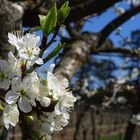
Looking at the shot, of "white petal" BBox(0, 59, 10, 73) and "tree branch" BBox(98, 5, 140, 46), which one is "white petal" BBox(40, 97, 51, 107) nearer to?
"white petal" BBox(0, 59, 10, 73)

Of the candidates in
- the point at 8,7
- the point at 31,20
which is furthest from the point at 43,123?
the point at 31,20

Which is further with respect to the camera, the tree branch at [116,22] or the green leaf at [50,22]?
the tree branch at [116,22]

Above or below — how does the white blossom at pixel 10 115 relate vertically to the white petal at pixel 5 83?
below

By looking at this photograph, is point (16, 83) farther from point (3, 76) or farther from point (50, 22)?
point (50, 22)

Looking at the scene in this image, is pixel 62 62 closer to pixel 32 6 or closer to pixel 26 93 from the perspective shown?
pixel 32 6

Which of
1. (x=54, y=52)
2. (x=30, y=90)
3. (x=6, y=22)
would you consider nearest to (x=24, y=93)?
(x=30, y=90)

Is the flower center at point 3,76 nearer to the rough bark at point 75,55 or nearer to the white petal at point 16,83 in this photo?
the white petal at point 16,83

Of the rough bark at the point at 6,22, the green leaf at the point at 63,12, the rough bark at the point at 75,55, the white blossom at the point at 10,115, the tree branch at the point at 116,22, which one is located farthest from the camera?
the tree branch at the point at 116,22

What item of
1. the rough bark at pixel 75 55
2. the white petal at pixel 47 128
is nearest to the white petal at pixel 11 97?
the white petal at pixel 47 128
